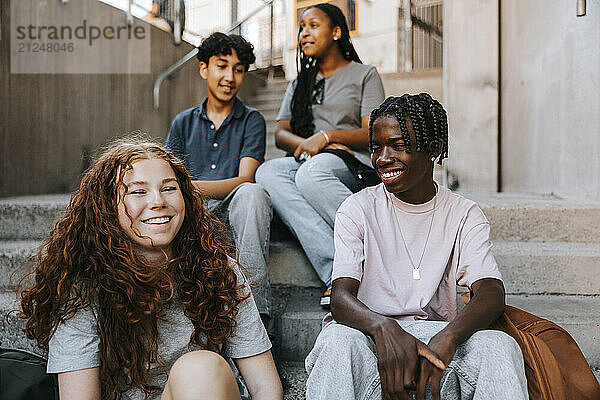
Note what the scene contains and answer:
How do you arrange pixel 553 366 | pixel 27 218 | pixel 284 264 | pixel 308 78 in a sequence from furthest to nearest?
1. pixel 308 78
2. pixel 27 218
3. pixel 284 264
4. pixel 553 366

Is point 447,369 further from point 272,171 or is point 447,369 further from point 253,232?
point 272,171

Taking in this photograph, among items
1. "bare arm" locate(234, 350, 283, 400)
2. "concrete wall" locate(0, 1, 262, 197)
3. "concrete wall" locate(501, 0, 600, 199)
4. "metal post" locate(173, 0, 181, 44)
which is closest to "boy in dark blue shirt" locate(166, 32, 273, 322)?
"bare arm" locate(234, 350, 283, 400)

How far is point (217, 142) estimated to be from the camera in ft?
8.14

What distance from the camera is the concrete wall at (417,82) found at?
603 centimetres

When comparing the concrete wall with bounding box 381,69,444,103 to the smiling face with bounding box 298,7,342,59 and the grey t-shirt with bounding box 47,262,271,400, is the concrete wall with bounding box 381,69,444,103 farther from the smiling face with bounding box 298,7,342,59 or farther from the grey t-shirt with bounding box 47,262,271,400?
the grey t-shirt with bounding box 47,262,271,400

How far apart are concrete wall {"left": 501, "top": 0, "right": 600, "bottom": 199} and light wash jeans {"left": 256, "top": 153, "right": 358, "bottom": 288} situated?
4.44ft

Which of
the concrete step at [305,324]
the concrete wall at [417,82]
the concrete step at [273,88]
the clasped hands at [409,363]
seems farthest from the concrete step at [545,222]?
the concrete step at [273,88]

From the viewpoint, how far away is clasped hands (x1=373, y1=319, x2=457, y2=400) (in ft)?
4.16

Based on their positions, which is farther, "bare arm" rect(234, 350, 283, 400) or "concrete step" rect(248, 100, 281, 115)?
"concrete step" rect(248, 100, 281, 115)

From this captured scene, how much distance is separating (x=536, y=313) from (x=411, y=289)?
0.72m

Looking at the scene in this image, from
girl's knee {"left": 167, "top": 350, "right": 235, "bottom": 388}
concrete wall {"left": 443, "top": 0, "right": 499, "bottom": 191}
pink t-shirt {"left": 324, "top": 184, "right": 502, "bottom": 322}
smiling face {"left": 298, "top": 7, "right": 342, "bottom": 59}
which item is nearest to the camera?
girl's knee {"left": 167, "top": 350, "right": 235, "bottom": 388}

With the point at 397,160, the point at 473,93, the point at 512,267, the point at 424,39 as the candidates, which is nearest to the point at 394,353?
the point at 397,160

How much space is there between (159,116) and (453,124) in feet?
7.73

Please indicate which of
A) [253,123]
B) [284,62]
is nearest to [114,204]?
[253,123]
